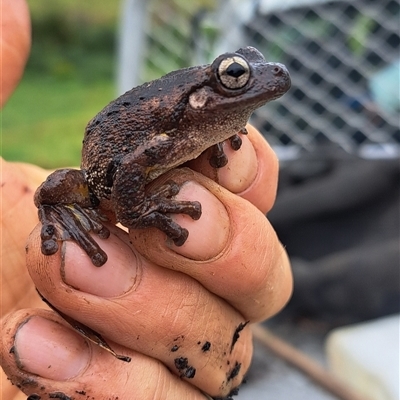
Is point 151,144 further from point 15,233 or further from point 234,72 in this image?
point 15,233

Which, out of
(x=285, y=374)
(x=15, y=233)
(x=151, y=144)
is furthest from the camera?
(x=285, y=374)

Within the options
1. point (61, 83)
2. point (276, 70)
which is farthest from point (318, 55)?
point (61, 83)

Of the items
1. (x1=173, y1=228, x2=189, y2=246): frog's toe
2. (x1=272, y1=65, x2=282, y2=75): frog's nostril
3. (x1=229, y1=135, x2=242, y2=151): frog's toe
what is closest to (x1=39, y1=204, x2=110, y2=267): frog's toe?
(x1=173, y1=228, x2=189, y2=246): frog's toe

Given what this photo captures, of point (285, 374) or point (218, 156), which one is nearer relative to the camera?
point (218, 156)

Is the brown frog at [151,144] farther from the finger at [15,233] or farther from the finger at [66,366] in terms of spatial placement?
the finger at [15,233]

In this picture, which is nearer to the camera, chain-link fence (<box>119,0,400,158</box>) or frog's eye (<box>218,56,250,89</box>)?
frog's eye (<box>218,56,250,89</box>)

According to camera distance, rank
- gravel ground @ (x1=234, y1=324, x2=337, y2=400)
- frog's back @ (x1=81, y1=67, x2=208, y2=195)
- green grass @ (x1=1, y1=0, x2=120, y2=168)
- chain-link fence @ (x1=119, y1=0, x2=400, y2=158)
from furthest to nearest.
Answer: green grass @ (x1=1, y1=0, x2=120, y2=168) → chain-link fence @ (x1=119, y1=0, x2=400, y2=158) → gravel ground @ (x1=234, y1=324, x2=337, y2=400) → frog's back @ (x1=81, y1=67, x2=208, y2=195)

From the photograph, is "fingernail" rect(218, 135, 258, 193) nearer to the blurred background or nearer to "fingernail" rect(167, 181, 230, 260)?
"fingernail" rect(167, 181, 230, 260)
